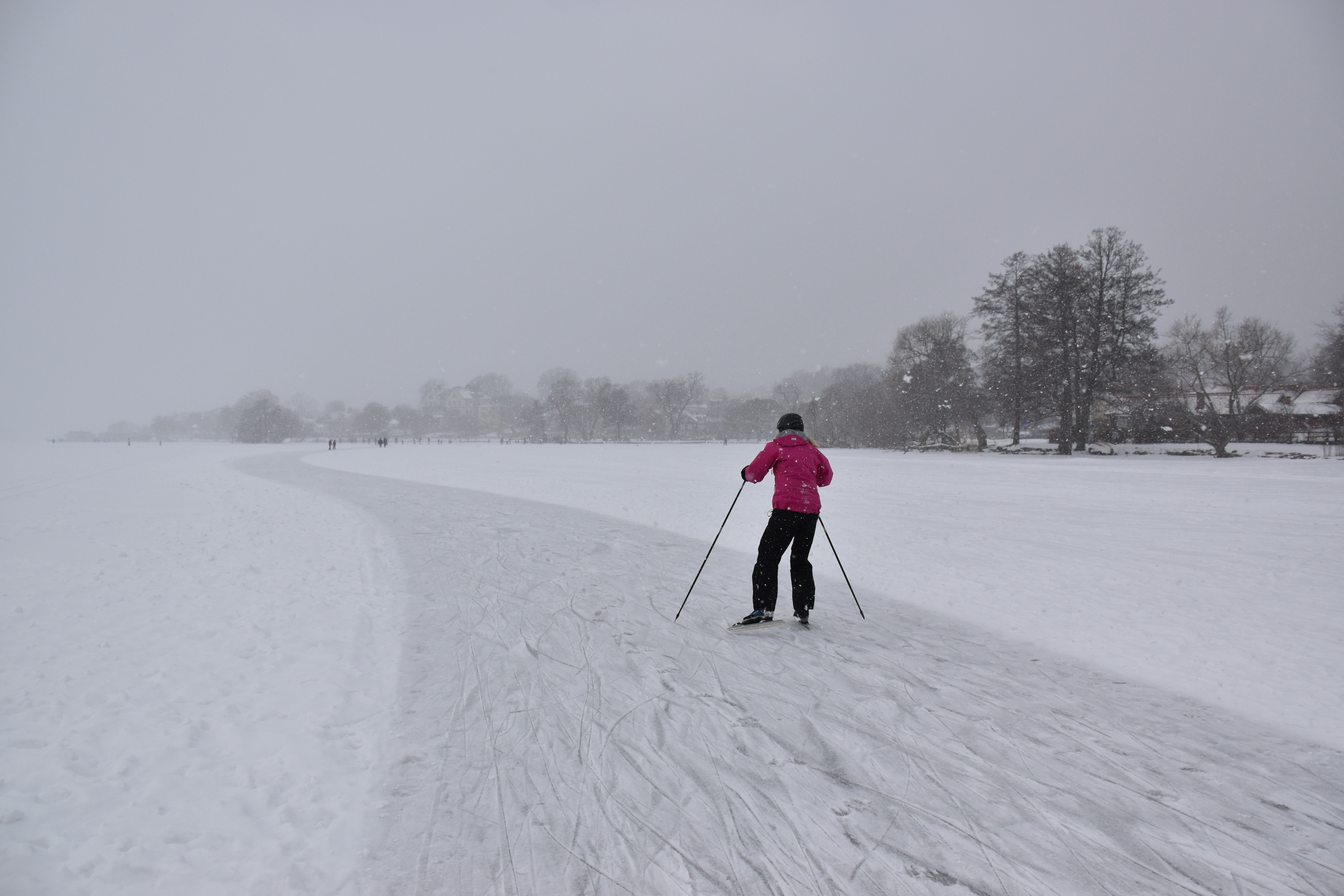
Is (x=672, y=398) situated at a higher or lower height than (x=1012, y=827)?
higher

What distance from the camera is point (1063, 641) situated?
5.05 m

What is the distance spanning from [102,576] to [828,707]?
827cm

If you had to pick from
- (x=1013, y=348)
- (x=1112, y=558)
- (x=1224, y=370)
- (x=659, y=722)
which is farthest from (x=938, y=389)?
(x=659, y=722)

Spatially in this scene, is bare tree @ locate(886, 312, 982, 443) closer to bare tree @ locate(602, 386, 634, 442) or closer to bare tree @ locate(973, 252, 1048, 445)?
bare tree @ locate(973, 252, 1048, 445)

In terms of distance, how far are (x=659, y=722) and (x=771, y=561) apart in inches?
85.8

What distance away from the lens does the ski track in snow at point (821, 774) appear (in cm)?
237

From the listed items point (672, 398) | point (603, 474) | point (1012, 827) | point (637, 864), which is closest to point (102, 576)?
point (637, 864)

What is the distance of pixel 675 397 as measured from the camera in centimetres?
10575

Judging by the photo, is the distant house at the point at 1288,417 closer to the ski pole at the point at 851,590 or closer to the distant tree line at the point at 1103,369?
the distant tree line at the point at 1103,369

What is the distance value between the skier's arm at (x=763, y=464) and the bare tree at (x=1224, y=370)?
35.0m

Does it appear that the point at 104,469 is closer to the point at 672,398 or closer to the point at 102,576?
the point at 102,576

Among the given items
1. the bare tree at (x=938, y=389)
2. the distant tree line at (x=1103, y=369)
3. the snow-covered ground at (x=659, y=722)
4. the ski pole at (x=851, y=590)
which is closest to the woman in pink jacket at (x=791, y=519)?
the ski pole at (x=851, y=590)

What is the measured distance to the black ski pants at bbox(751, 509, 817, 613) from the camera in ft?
17.4

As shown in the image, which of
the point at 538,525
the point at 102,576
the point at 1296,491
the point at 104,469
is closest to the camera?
the point at 102,576
